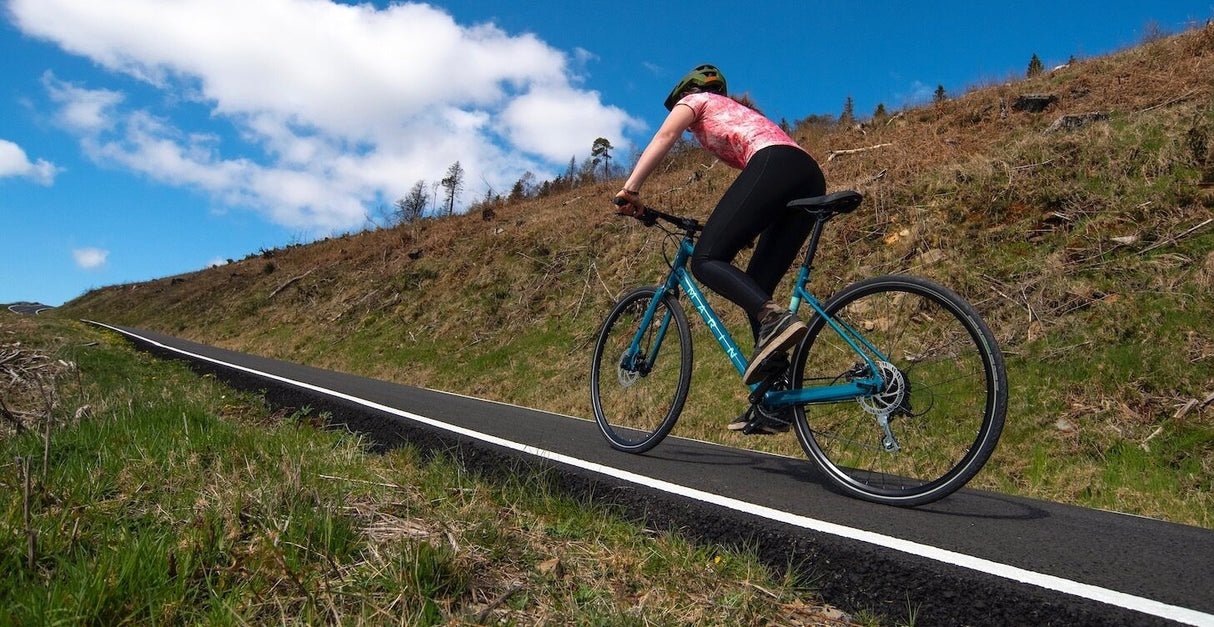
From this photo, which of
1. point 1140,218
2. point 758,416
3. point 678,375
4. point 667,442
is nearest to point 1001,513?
point 758,416

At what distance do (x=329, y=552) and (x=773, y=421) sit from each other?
89.6 inches

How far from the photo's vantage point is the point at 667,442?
16.9ft

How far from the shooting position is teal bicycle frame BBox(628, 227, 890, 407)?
303 cm

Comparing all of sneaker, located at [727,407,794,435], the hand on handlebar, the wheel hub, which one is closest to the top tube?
the hand on handlebar

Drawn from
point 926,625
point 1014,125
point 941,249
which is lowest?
point 926,625

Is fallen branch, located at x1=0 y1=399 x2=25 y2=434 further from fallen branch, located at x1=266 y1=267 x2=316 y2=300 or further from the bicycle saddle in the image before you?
fallen branch, located at x1=266 y1=267 x2=316 y2=300

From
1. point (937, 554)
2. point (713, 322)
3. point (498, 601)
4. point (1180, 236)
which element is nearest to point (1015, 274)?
point (1180, 236)

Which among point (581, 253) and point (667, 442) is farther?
point (581, 253)

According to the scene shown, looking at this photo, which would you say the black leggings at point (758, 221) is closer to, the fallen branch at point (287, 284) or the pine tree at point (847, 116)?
the pine tree at point (847, 116)

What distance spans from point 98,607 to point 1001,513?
313 centimetres

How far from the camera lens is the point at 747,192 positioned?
363cm

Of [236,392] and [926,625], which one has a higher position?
[236,392]

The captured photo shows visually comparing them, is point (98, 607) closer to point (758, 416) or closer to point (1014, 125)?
point (758, 416)

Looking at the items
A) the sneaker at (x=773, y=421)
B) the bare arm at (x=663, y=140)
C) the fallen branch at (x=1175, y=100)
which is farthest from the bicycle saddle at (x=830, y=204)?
the fallen branch at (x=1175, y=100)
